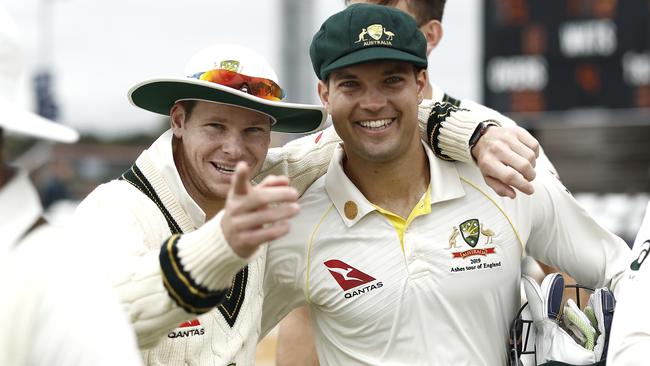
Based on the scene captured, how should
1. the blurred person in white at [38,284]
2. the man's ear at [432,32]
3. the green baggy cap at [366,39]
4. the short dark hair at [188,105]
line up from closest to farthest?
the blurred person in white at [38,284], the short dark hair at [188,105], the green baggy cap at [366,39], the man's ear at [432,32]

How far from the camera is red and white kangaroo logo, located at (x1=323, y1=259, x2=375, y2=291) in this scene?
3746 millimetres

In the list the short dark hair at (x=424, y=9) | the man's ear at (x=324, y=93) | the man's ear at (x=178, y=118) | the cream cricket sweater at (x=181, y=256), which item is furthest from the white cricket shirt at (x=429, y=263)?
the short dark hair at (x=424, y=9)

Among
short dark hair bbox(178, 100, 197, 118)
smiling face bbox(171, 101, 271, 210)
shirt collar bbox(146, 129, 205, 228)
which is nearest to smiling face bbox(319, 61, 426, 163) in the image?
smiling face bbox(171, 101, 271, 210)

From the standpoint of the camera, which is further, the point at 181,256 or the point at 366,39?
the point at 366,39

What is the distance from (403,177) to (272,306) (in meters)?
0.64

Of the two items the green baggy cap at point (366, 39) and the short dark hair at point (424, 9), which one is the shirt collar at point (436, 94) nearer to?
the short dark hair at point (424, 9)

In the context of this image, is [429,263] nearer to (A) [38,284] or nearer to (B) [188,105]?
(B) [188,105]

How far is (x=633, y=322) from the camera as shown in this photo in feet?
9.00

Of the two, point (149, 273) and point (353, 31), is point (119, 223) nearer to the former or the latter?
point (149, 273)

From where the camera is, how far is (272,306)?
393cm

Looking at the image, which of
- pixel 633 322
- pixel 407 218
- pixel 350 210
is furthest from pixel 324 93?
pixel 633 322

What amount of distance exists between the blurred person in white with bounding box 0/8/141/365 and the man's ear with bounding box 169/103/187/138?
147 centimetres

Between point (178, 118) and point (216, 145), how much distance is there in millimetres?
231

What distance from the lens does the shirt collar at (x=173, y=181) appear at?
3381 millimetres
